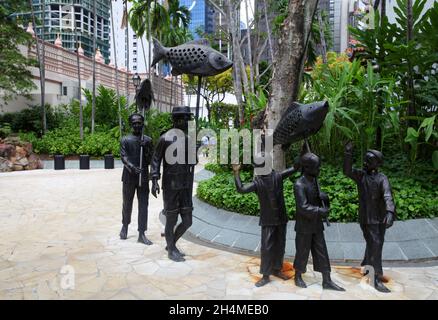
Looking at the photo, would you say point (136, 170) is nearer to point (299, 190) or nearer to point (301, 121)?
point (299, 190)

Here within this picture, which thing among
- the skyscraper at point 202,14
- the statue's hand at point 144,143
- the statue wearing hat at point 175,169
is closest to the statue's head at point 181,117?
the statue wearing hat at point 175,169

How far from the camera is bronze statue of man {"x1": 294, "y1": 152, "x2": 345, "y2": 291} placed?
3.61 meters

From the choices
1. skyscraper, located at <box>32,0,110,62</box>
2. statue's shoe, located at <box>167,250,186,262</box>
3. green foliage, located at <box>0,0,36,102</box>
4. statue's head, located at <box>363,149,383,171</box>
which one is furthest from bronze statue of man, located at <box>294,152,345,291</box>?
skyscraper, located at <box>32,0,110,62</box>

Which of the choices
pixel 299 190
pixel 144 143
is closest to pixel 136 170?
pixel 144 143

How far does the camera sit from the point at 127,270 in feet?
13.9

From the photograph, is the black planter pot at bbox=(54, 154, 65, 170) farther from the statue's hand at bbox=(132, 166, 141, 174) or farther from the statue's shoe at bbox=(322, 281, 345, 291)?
the statue's shoe at bbox=(322, 281, 345, 291)

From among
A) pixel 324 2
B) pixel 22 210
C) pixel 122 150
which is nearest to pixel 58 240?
pixel 122 150

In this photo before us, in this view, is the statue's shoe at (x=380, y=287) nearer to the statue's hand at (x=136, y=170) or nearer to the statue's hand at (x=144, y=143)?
the statue's hand at (x=136, y=170)

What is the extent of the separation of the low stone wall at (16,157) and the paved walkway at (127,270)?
28.6ft

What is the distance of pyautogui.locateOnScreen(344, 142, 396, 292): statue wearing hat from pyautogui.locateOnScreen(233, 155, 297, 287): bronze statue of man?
2.29ft

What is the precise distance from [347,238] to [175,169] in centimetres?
235

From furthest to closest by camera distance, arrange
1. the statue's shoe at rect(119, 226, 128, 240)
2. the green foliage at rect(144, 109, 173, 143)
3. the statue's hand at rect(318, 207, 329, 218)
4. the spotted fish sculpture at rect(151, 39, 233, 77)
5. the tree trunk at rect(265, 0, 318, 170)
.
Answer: the green foliage at rect(144, 109, 173, 143) → the tree trunk at rect(265, 0, 318, 170) → the statue's shoe at rect(119, 226, 128, 240) → the spotted fish sculpture at rect(151, 39, 233, 77) → the statue's hand at rect(318, 207, 329, 218)

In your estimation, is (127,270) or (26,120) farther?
(26,120)

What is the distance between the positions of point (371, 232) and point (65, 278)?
3.24 metres
